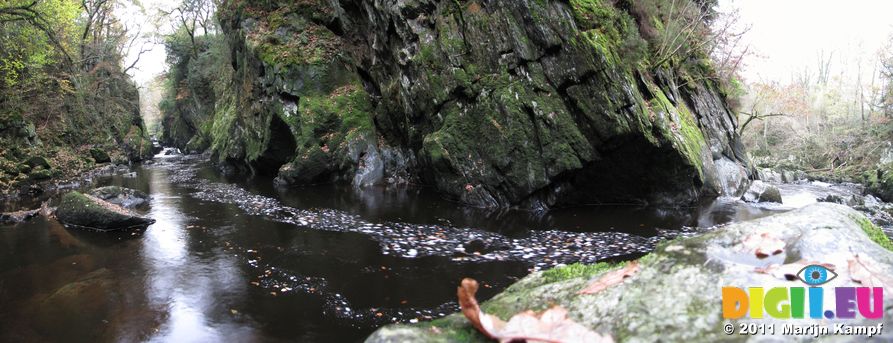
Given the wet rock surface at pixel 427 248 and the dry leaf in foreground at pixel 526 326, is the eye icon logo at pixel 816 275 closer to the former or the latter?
the dry leaf in foreground at pixel 526 326

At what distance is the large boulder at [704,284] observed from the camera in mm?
2363

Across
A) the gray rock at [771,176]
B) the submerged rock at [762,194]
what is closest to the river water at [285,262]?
the submerged rock at [762,194]

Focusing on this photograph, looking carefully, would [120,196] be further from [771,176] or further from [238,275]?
[771,176]

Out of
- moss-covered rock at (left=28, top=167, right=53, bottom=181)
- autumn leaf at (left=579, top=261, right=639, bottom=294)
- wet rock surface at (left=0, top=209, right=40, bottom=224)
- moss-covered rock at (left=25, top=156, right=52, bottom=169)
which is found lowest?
wet rock surface at (left=0, top=209, right=40, bottom=224)

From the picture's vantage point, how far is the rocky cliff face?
1479cm

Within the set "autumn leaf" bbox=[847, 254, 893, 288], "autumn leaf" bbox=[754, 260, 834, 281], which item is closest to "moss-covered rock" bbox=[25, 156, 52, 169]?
"autumn leaf" bbox=[754, 260, 834, 281]

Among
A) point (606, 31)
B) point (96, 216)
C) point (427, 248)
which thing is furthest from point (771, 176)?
point (96, 216)

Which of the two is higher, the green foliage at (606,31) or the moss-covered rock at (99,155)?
the green foliage at (606,31)

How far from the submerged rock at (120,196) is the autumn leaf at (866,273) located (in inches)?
717

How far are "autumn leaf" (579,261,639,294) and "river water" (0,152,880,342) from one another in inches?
164

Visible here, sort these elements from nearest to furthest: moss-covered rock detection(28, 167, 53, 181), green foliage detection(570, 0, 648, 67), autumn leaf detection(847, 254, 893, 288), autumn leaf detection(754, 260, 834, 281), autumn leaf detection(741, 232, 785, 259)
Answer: autumn leaf detection(847, 254, 893, 288)
autumn leaf detection(754, 260, 834, 281)
autumn leaf detection(741, 232, 785, 259)
green foliage detection(570, 0, 648, 67)
moss-covered rock detection(28, 167, 53, 181)

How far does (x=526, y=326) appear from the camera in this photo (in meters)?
2.51

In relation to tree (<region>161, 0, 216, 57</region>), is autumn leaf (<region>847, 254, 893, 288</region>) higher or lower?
lower

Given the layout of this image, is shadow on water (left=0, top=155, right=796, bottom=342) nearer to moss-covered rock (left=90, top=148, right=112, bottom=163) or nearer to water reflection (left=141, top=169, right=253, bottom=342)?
water reflection (left=141, top=169, right=253, bottom=342)
